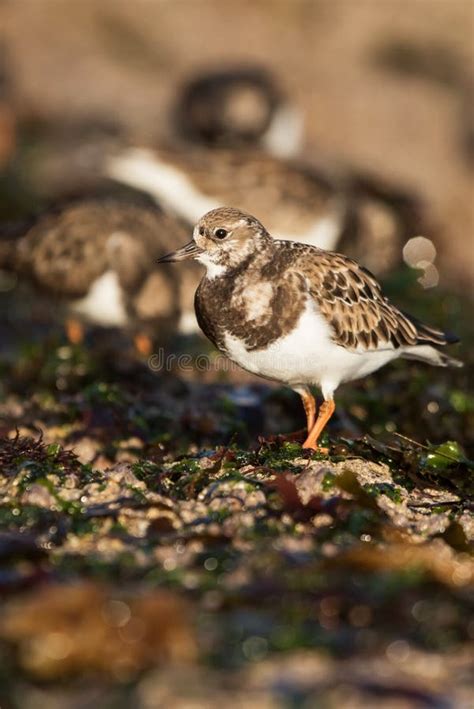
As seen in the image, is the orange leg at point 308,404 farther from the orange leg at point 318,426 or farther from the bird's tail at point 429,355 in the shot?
the bird's tail at point 429,355

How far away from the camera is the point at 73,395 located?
5988 mm

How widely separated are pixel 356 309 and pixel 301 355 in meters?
0.43

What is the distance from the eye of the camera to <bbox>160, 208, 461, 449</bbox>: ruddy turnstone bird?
4.41m

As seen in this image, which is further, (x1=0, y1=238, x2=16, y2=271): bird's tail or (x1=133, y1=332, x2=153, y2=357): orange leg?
(x1=133, y1=332, x2=153, y2=357): orange leg

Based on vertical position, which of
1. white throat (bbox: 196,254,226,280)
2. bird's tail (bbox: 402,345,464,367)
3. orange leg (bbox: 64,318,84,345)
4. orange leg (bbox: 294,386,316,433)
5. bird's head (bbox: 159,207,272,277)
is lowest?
orange leg (bbox: 64,318,84,345)

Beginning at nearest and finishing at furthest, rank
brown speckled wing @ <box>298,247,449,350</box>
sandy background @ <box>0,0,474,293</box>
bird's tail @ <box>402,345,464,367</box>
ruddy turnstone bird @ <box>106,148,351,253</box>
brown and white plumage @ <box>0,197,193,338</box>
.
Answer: brown speckled wing @ <box>298,247,449,350</box>
bird's tail @ <box>402,345,464,367</box>
brown and white plumage @ <box>0,197,193,338</box>
ruddy turnstone bird @ <box>106,148,351,253</box>
sandy background @ <box>0,0,474,293</box>

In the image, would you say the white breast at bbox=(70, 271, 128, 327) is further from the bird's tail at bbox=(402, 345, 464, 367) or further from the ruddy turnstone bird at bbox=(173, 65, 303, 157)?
the ruddy turnstone bird at bbox=(173, 65, 303, 157)

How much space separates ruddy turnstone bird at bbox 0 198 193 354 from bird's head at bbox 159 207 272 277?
215 cm

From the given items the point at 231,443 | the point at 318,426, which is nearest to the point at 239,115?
the point at 318,426

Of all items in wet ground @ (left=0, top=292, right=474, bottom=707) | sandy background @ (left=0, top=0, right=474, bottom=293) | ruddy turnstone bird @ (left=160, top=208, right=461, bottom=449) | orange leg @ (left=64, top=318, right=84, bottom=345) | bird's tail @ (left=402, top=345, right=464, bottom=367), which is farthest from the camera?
sandy background @ (left=0, top=0, right=474, bottom=293)

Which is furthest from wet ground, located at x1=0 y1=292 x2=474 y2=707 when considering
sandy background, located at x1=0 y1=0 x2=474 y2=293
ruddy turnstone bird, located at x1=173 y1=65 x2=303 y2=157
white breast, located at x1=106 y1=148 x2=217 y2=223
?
sandy background, located at x1=0 y1=0 x2=474 y2=293

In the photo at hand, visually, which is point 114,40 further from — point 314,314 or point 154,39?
point 314,314

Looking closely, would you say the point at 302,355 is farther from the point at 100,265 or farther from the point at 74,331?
the point at 74,331

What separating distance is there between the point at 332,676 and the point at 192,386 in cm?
364
